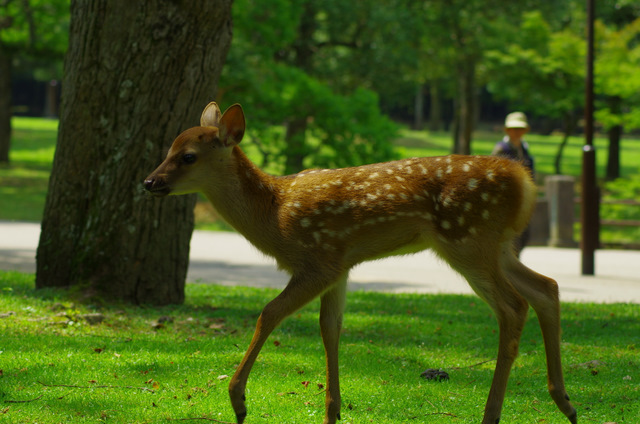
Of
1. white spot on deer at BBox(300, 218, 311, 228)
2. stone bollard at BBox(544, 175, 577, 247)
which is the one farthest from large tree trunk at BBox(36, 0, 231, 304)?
stone bollard at BBox(544, 175, 577, 247)

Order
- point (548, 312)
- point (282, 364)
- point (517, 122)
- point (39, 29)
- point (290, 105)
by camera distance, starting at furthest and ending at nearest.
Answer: point (39, 29), point (290, 105), point (517, 122), point (282, 364), point (548, 312)

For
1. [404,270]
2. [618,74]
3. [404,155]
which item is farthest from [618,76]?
[404,270]

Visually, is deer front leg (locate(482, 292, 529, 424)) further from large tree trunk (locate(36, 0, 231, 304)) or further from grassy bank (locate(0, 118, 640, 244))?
grassy bank (locate(0, 118, 640, 244))

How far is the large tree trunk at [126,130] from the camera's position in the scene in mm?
8203

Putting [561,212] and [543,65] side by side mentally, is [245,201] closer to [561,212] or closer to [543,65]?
[561,212]

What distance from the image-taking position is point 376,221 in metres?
4.94

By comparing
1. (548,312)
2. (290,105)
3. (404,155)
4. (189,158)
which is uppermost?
(290,105)

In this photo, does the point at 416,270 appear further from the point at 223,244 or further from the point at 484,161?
the point at 484,161

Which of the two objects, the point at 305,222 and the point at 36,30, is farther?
the point at 36,30

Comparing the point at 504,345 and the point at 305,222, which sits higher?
the point at 305,222

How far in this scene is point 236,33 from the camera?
24.3 m

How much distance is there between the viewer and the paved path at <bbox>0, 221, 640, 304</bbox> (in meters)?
11.9

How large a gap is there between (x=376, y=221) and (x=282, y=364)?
2112 millimetres

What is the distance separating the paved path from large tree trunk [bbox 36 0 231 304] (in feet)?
7.94
